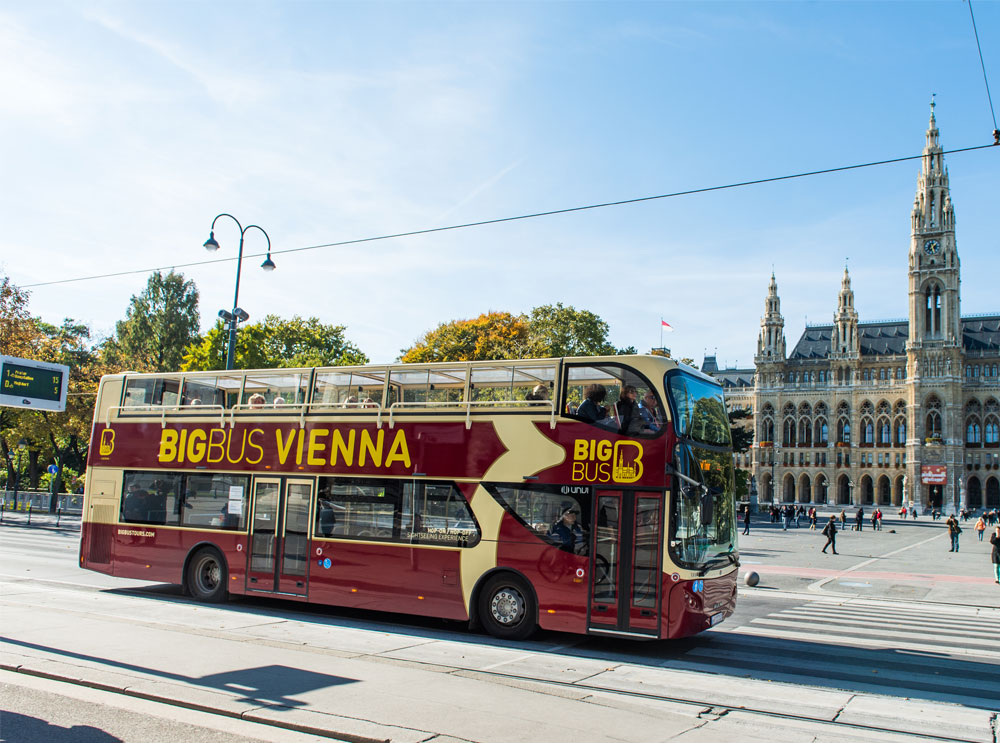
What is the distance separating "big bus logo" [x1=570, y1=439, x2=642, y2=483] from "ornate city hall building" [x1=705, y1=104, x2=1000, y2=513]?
366 ft

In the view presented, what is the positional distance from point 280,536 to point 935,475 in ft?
375

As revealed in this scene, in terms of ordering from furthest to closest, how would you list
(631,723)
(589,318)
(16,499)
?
(589,318)
(16,499)
(631,723)

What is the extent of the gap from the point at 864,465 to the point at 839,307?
24.9 metres

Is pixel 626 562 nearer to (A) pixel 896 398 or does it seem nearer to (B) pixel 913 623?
(B) pixel 913 623

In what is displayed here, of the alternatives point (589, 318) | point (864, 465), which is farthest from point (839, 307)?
point (589, 318)

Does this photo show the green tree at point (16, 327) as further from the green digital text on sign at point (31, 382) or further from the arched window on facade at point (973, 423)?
the arched window on facade at point (973, 423)

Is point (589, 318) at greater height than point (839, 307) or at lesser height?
lesser

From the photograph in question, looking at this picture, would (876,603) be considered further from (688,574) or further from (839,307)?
(839,307)

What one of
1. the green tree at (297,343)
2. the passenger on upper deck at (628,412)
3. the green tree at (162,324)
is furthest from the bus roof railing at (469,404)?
the green tree at (162,324)

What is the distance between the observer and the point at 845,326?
412ft

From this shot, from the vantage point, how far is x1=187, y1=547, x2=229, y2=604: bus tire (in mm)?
15594

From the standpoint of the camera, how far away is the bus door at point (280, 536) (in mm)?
14680

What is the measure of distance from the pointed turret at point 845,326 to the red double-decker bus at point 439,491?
122327mm

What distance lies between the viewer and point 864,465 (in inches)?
4727
